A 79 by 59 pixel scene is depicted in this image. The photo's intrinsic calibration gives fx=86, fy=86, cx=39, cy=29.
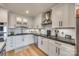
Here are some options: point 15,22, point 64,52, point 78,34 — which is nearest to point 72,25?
point 64,52

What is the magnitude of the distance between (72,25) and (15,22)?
330 centimetres

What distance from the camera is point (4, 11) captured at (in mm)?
3604

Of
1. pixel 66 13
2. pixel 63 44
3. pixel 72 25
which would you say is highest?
pixel 66 13

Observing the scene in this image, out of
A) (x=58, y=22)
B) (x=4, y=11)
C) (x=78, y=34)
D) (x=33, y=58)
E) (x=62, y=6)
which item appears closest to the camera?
(x=33, y=58)

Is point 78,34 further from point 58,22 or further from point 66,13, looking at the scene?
point 58,22

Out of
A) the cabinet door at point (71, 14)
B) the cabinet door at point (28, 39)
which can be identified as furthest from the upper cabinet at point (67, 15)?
the cabinet door at point (28, 39)

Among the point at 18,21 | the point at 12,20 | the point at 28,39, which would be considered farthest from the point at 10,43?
the point at 28,39

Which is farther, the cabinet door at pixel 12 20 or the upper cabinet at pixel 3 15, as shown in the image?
the cabinet door at pixel 12 20

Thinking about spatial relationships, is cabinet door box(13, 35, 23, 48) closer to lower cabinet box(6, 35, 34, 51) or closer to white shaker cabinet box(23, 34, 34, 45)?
lower cabinet box(6, 35, 34, 51)

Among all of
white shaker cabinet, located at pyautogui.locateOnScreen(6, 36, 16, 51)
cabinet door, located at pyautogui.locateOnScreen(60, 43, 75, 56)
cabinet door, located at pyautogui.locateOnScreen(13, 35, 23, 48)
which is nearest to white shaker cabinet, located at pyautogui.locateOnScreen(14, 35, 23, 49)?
cabinet door, located at pyautogui.locateOnScreen(13, 35, 23, 48)

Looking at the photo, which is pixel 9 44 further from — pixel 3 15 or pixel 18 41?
pixel 3 15

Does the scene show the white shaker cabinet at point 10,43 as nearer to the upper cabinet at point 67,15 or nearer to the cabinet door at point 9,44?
the cabinet door at point 9,44

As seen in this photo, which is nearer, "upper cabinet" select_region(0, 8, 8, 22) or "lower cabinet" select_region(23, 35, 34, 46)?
"upper cabinet" select_region(0, 8, 8, 22)

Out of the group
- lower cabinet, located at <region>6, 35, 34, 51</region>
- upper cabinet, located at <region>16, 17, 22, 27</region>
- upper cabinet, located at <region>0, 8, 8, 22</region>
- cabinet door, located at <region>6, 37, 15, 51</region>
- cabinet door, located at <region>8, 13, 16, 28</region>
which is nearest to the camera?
upper cabinet, located at <region>0, 8, 8, 22</region>
